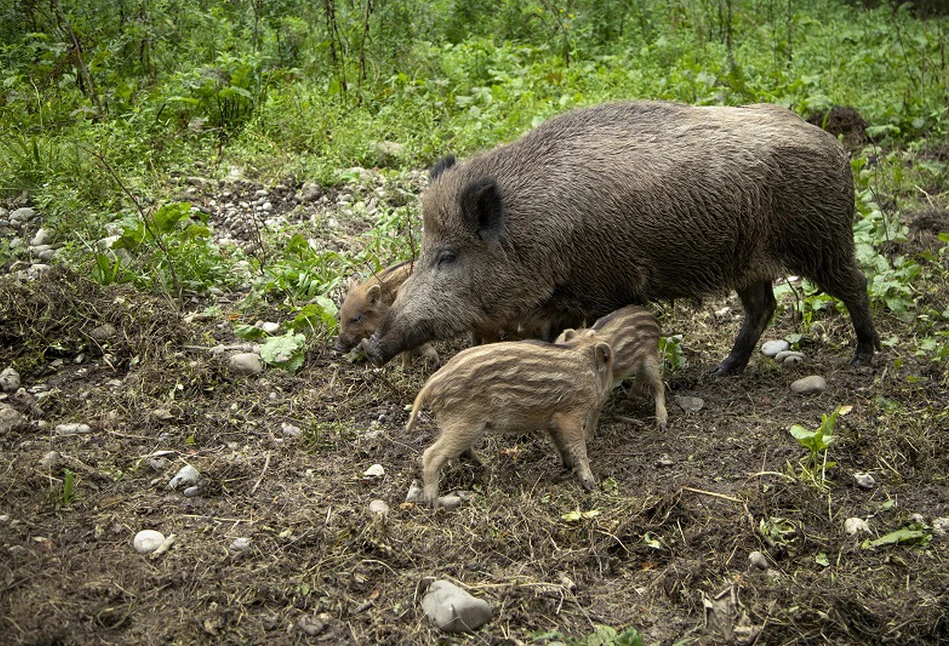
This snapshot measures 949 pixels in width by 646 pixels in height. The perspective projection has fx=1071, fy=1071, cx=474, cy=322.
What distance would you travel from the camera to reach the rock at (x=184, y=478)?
173 inches

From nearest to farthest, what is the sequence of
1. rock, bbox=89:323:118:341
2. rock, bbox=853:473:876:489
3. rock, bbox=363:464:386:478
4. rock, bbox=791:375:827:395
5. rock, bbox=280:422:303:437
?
rock, bbox=853:473:876:489 < rock, bbox=363:464:386:478 < rock, bbox=280:422:303:437 < rock, bbox=791:375:827:395 < rock, bbox=89:323:118:341

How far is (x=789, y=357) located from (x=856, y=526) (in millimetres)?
1781

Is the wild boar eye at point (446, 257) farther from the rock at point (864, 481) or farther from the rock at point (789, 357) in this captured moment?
the rock at point (864, 481)

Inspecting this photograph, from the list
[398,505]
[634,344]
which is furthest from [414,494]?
[634,344]

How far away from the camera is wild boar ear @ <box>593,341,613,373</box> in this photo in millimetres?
4707

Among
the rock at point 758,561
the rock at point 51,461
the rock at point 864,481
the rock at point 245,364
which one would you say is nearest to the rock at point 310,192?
the rock at point 245,364

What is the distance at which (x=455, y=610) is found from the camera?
354 cm

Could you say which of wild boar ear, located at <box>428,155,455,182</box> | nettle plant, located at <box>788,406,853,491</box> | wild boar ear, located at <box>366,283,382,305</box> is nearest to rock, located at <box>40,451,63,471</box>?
wild boar ear, located at <box>366,283,382,305</box>

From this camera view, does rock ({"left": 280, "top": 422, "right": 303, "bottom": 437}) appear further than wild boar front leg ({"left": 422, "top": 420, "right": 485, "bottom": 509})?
Yes

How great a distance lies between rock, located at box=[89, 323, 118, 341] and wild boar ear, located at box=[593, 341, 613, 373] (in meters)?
2.53

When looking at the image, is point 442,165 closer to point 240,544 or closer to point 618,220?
point 618,220

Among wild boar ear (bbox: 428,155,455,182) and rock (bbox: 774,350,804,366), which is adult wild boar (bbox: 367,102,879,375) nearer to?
wild boar ear (bbox: 428,155,455,182)

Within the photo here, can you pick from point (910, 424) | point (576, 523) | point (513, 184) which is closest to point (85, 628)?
point (576, 523)

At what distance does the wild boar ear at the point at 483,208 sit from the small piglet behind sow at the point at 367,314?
637mm
